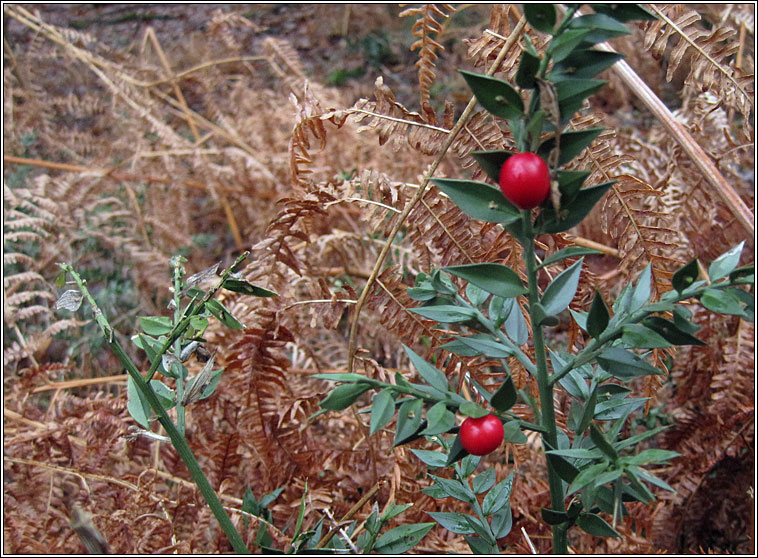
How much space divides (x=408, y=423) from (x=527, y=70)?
10.2 inches

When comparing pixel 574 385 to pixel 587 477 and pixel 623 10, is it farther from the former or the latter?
pixel 623 10

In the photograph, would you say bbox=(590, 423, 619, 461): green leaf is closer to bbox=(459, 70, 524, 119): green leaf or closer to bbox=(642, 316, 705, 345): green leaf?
bbox=(642, 316, 705, 345): green leaf

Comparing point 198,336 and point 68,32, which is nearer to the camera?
point 198,336

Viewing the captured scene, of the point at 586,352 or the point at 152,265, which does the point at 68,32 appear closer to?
the point at 152,265

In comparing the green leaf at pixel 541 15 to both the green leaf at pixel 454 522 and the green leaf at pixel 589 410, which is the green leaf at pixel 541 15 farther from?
the green leaf at pixel 454 522

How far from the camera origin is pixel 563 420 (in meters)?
0.83

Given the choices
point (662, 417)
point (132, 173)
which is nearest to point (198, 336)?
point (662, 417)

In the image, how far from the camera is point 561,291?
1.60ft

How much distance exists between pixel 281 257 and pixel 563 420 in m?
0.51

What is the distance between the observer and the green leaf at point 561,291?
48 cm

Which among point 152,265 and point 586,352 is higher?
point 586,352

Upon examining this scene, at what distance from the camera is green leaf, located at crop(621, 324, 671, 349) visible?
45 cm

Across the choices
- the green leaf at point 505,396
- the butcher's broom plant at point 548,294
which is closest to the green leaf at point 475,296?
the butcher's broom plant at point 548,294

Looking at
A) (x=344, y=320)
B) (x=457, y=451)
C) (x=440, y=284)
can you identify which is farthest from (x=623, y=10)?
(x=344, y=320)
